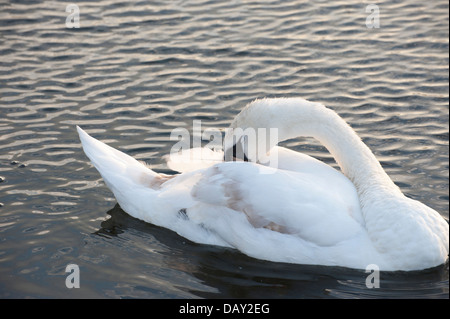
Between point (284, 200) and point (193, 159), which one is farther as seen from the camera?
point (193, 159)

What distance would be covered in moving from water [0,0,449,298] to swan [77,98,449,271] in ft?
0.54

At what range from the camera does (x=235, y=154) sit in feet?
24.0

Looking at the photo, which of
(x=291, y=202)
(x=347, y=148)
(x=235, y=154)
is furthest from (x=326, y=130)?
(x=291, y=202)

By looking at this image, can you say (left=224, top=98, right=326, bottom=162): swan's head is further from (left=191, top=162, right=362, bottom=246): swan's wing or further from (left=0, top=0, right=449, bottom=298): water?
(left=0, top=0, right=449, bottom=298): water

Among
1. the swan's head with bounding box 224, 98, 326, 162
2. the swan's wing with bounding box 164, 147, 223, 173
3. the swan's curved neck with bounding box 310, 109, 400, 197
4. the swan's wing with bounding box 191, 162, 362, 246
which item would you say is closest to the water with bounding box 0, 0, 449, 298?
the swan's wing with bounding box 191, 162, 362, 246

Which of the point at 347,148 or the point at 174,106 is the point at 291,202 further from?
the point at 174,106

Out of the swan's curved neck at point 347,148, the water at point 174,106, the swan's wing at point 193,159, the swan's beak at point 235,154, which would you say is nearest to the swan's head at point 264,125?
the swan's beak at point 235,154

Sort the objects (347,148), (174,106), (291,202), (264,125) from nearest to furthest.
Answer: (291,202)
(264,125)
(347,148)
(174,106)

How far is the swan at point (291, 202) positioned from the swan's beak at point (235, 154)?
0.02 metres

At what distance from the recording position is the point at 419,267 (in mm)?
6652

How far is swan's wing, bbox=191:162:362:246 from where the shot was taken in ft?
21.7

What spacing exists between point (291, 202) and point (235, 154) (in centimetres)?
90
